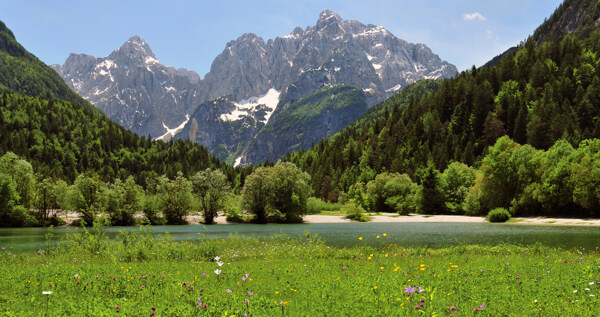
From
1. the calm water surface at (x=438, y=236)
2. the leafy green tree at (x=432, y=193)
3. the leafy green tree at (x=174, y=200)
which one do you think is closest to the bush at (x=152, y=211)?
the leafy green tree at (x=174, y=200)

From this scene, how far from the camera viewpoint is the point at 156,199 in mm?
88562

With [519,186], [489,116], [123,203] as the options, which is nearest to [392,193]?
[519,186]

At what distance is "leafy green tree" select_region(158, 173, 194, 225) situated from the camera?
88.2 meters

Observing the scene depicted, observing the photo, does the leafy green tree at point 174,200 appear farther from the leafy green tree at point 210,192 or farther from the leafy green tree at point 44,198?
the leafy green tree at point 44,198

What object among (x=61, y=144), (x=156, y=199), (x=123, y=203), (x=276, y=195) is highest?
(x=61, y=144)

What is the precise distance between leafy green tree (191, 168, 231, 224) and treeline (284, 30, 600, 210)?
213ft

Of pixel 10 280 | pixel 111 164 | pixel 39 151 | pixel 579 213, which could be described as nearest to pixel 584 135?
pixel 579 213

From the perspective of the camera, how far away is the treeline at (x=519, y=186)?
231 feet

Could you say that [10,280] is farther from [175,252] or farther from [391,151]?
[391,151]

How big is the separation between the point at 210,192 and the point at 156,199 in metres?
13.1

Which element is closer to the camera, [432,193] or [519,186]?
[519,186]

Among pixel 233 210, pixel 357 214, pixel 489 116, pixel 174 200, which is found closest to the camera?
pixel 174 200

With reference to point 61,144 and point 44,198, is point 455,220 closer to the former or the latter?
point 44,198

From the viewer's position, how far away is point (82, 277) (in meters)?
13.2
